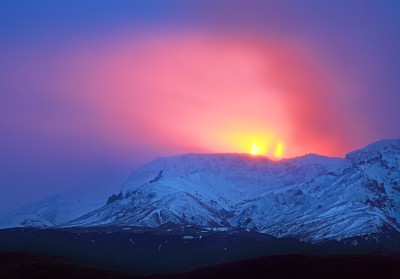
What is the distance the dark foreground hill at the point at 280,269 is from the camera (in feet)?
492

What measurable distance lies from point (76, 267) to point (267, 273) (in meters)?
75.2

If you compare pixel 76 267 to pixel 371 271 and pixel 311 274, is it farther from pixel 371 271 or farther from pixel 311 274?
pixel 371 271

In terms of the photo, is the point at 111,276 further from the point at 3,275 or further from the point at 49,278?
the point at 3,275

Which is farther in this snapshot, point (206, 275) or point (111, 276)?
point (111, 276)

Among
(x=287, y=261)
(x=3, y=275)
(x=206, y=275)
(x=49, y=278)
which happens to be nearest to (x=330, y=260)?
(x=287, y=261)

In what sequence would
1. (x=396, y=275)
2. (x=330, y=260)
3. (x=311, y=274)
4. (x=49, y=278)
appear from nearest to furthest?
(x=396, y=275)
(x=311, y=274)
(x=330, y=260)
(x=49, y=278)

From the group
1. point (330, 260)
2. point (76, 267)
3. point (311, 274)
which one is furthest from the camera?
point (76, 267)

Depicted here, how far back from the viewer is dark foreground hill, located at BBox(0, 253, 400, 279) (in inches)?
5901

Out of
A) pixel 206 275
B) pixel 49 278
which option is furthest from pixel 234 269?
pixel 49 278

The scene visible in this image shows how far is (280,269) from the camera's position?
159250 mm

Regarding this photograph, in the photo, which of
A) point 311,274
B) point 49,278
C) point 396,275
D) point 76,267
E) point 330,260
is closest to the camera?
point 396,275

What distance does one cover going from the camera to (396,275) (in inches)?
5605

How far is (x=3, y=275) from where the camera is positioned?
592 ft

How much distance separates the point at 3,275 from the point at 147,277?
159 feet
